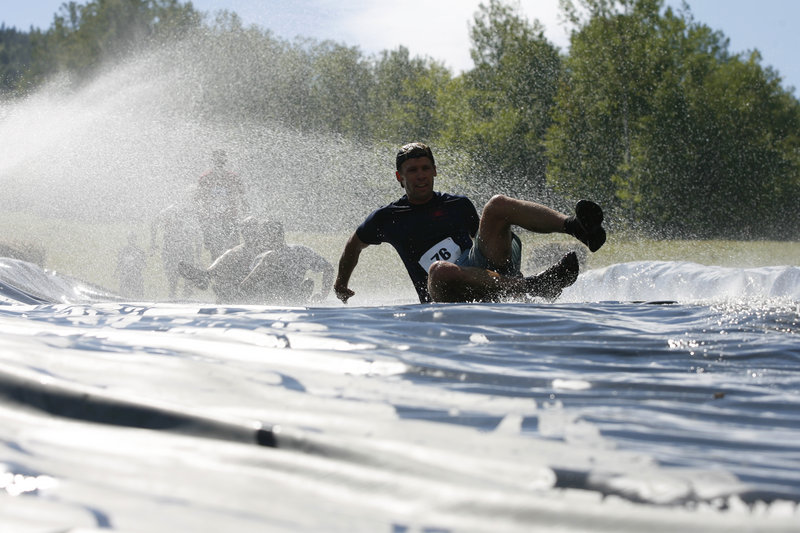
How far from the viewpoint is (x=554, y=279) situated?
11.8ft

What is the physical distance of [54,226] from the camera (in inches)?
769

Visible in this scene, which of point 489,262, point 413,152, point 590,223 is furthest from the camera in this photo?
point 413,152

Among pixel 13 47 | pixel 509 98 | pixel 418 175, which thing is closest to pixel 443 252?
pixel 418 175

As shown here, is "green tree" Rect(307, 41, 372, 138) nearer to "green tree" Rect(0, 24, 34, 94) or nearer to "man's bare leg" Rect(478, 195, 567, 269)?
"man's bare leg" Rect(478, 195, 567, 269)

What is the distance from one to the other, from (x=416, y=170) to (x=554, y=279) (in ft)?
3.57

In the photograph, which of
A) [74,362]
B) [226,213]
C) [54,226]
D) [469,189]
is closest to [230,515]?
[74,362]

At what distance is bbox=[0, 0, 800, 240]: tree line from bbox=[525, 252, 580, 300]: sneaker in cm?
1981

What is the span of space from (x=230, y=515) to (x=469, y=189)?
2447 cm

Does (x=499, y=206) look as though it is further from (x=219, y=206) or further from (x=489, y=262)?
(x=219, y=206)

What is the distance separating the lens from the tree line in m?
22.9

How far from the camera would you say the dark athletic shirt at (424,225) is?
14.3 feet

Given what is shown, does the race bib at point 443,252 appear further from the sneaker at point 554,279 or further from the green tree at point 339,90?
the green tree at point 339,90

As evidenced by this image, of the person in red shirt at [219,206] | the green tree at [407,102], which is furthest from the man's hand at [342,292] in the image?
the green tree at [407,102]

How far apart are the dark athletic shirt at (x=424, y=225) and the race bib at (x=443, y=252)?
1 centimetres
